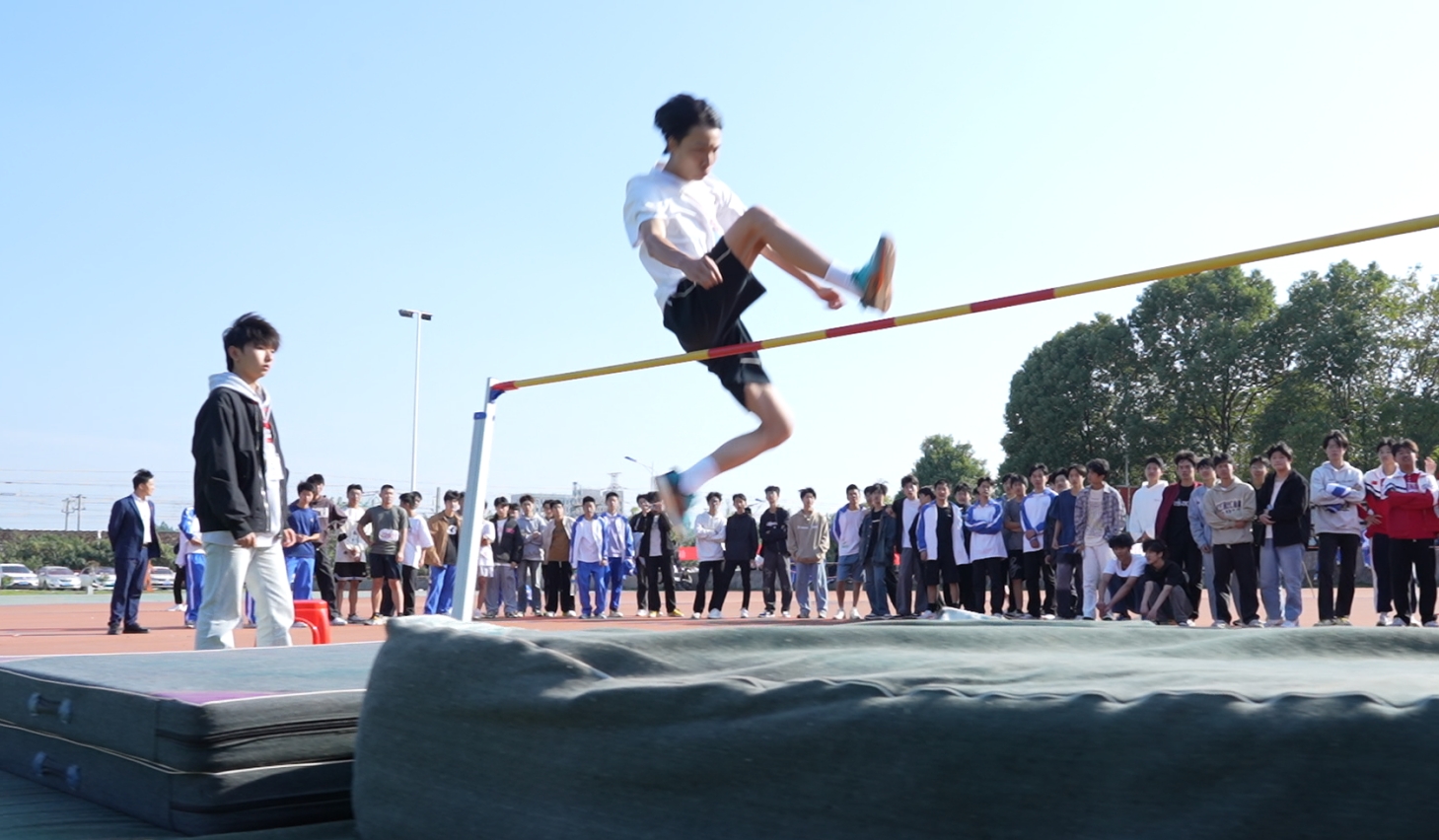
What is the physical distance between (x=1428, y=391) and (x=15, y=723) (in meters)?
32.3

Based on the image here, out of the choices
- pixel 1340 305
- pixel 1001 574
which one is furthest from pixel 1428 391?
pixel 1001 574

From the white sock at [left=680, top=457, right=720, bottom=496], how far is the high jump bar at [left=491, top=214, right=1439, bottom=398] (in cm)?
34

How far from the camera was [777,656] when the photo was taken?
5.80 feet

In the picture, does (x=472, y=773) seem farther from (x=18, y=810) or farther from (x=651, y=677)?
(x=18, y=810)

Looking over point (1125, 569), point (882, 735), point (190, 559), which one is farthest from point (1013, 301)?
point (190, 559)

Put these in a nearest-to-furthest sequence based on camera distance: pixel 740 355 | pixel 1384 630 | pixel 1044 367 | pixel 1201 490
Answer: pixel 1384 630
pixel 740 355
pixel 1201 490
pixel 1044 367

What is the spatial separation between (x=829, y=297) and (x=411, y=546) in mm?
8180

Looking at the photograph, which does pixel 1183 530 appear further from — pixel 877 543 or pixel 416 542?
pixel 416 542

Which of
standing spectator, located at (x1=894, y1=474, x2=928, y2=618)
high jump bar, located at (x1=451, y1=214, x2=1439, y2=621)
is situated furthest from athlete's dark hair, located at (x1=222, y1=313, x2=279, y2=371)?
standing spectator, located at (x1=894, y1=474, x2=928, y2=618)

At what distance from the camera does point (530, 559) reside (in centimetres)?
1289

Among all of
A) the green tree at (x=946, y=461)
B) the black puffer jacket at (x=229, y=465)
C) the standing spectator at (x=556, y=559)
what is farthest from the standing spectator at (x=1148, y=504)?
the green tree at (x=946, y=461)

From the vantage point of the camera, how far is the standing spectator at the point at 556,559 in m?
12.7

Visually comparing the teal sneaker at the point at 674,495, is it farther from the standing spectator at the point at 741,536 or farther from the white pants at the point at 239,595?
the standing spectator at the point at 741,536

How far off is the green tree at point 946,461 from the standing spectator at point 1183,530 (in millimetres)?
44276
